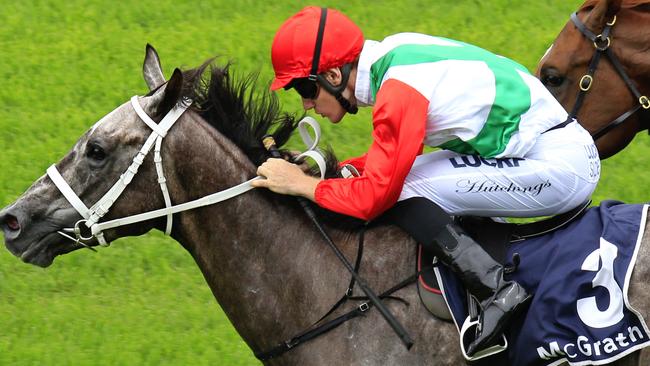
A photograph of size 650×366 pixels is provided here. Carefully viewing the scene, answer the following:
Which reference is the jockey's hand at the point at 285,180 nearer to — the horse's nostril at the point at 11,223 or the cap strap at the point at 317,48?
the cap strap at the point at 317,48

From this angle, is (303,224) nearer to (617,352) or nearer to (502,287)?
(502,287)

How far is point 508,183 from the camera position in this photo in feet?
16.3

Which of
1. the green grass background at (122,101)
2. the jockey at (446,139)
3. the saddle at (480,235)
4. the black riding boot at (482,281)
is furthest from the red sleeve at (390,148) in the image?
the green grass background at (122,101)

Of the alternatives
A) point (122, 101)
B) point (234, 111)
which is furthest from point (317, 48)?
point (122, 101)

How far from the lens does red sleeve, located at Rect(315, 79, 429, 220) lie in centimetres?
476

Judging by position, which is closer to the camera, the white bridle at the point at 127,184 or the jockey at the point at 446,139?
the jockey at the point at 446,139

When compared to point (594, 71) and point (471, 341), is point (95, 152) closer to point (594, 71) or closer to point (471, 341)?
point (471, 341)

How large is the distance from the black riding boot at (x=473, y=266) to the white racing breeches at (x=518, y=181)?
0.35ft

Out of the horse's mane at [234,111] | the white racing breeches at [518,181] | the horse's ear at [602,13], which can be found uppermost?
the horse's mane at [234,111]

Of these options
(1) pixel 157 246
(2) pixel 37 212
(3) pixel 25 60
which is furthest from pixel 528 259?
(3) pixel 25 60

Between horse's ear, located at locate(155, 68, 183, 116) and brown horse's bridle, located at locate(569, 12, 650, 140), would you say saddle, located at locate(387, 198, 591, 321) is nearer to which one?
horse's ear, located at locate(155, 68, 183, 116)

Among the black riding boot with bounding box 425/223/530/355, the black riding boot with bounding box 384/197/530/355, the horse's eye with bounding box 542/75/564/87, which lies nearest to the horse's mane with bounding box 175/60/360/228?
the black riding boot with bounding box 384/197/530/355

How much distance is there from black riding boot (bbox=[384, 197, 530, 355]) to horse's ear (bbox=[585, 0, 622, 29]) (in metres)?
2.35

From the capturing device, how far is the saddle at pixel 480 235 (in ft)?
16.3
